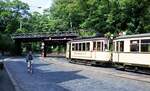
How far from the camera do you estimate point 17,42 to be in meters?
97.4

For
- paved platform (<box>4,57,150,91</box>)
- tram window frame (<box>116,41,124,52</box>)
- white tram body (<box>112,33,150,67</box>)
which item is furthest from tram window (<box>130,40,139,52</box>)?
paved platform (<box>4,57,150,91</box>)

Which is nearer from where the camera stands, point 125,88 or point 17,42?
point 125,88

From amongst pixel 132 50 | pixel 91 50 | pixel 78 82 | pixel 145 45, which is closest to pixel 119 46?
pixel 132 50

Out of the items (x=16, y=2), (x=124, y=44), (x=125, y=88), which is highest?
(x=16, y=2)

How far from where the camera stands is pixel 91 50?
43.3 metres

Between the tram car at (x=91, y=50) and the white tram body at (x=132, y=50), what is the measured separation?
A: 319cm

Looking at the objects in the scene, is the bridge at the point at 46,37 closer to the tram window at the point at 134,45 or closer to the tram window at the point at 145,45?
the tram window at the point at 134,45

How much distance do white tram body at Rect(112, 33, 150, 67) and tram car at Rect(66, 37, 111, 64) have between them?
3.19 m

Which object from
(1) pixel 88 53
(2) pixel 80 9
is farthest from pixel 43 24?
(1) pixel 88 53

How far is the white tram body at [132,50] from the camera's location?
30.3 metres

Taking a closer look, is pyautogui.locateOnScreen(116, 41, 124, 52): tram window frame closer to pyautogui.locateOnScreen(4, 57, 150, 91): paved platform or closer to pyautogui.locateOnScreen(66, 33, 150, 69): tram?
pyautogui.locateOnScreen(66, 33, 150, 69): tram

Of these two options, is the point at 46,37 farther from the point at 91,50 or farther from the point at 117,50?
the point at 117,50

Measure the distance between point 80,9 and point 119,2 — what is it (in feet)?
47.0

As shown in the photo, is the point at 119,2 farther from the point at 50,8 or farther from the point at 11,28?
the point at 11,28
